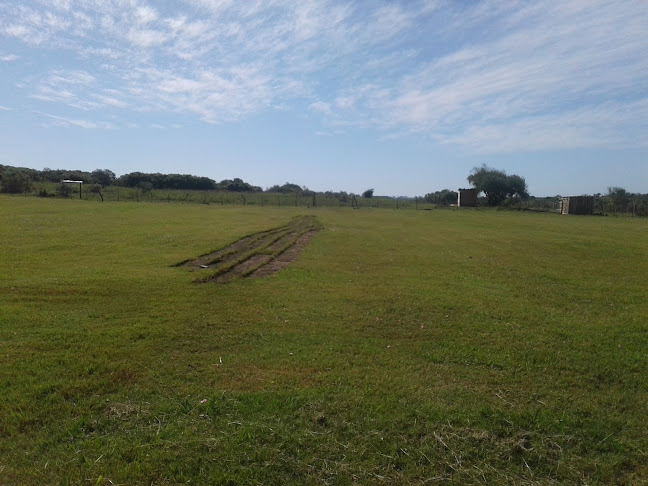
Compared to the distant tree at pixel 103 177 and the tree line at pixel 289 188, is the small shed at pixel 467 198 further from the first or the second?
the distant tree at pixel 103 177

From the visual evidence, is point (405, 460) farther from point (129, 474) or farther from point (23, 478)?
point (23, 478)

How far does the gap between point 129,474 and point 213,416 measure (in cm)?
90

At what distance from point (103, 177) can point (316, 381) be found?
92.4 meters

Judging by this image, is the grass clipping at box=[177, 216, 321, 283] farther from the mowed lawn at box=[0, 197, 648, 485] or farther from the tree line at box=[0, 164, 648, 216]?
the tree line at box=[0, 164, 648, 216]

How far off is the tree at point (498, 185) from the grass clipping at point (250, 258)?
60.8 m

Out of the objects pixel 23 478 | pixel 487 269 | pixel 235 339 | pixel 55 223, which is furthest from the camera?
pixel 55 223

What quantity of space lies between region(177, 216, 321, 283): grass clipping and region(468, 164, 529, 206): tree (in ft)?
199

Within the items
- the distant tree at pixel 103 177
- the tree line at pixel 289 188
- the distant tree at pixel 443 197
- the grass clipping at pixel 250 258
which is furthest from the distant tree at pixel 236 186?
the grass clipping at pixel 250 258

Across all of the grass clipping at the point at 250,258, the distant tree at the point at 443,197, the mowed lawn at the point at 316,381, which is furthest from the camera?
the distant tree at the point at 443,197

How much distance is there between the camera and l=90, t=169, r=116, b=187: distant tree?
82.6 metres

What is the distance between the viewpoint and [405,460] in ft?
12.0

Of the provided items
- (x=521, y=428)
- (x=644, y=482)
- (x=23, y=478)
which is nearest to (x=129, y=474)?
(x=23, y=478)

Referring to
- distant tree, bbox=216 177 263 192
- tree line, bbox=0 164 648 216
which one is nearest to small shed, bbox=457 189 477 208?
tree line, bbox=0 164 648 216

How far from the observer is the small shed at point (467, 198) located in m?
68.2
